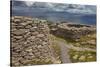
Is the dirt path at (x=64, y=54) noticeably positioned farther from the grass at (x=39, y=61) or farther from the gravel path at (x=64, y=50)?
the grass at (x=39, y=61)

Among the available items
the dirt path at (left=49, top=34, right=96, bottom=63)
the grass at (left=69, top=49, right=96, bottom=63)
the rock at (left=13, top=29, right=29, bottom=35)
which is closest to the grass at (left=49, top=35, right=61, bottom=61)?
the dirt path at (left=49, top=34, right=96, bottom=63)

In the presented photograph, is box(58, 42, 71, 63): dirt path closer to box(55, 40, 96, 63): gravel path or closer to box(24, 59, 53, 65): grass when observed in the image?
box(55, 40, 96, 63): gravel path

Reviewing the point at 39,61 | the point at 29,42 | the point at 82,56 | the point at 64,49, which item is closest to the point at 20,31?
the point at 29,42

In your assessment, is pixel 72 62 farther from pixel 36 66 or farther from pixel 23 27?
pixel 23 27

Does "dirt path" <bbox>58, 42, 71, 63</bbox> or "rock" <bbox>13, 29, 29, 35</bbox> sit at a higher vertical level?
"rock" <bbox>13, 29, 29, 35</bbox>

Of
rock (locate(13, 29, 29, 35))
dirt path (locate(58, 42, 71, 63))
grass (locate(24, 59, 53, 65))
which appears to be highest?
rock (locate(13, 29, 29, 35))
